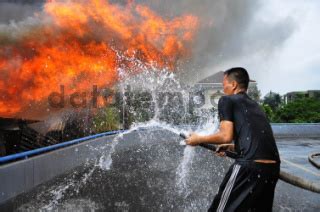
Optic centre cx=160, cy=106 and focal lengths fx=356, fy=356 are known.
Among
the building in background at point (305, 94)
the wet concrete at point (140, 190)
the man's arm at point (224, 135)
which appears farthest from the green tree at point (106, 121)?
the building in background at point (305, 94)

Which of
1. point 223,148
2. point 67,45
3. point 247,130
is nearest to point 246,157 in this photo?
point 247,130

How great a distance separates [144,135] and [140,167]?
356 inches

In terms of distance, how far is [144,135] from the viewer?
18547 mm

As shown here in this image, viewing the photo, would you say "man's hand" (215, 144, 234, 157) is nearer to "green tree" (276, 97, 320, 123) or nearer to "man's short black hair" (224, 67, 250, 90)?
"man's short black hair" (224, 67, 250, 90)

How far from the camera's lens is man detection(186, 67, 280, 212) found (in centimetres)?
291

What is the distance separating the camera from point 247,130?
9.70 feet

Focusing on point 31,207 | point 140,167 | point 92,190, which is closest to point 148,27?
point 140,167

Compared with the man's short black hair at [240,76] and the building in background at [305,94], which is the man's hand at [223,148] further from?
the building in background at [305,94]

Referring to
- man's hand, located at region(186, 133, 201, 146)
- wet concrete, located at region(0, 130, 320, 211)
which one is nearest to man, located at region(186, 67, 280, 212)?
man's hand, located at region(186, 133, 201, 146)

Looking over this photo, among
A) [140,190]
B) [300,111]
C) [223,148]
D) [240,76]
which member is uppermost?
[240,76]

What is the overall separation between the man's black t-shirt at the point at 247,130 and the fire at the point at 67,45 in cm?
1315

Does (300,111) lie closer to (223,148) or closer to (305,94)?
(305,94)

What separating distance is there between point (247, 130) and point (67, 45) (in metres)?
13.7

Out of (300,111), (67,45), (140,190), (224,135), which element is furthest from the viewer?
(300,111)
